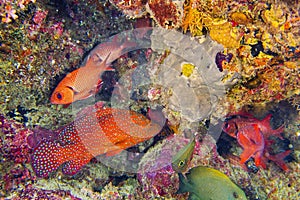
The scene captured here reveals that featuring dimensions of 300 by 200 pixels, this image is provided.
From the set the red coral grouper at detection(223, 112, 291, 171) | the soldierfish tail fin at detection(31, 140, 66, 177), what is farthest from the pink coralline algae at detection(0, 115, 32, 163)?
the red coral grouper at detection(223, 112, 291, 171)

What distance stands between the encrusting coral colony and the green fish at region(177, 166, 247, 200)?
0.02 metres

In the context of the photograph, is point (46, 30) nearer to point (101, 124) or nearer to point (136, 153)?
point (101, 124)

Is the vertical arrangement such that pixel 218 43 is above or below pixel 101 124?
above

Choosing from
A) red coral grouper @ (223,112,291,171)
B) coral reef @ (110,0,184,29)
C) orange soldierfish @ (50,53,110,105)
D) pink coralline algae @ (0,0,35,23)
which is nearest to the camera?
pink coralline algae @ (0,0,35,23)

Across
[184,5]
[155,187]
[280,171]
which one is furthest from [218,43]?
[280,171]

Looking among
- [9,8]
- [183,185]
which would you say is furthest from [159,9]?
[183,185]

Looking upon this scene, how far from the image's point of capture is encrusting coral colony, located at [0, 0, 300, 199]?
3.20 metres

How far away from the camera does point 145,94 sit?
425 centimetres

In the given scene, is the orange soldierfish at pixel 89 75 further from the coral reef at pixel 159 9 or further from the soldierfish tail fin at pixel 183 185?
the soldierfish tail fin at pixel 183 185

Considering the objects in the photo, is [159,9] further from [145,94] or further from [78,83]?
[78,83]

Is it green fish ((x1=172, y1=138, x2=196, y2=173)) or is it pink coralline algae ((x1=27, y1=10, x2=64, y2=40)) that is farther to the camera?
pink coralline algae ((x1=27, y1=10, x2=64, y2=40))

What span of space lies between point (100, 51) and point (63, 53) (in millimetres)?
702

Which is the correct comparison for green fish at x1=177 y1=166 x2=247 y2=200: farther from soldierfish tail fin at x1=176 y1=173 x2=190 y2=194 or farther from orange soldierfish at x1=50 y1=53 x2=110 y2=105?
orange soldierfish at x1=50 y1=53 x2=110 y2=105

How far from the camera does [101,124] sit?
12.6ft
